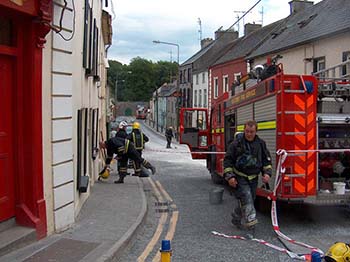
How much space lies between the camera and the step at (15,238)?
18.6 feet

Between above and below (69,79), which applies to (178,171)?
below

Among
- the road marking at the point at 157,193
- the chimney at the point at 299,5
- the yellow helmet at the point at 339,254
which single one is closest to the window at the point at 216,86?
the chimney at the point at 299,5

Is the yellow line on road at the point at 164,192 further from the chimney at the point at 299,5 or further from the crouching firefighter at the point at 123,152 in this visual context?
the chimney at the point at 299,5

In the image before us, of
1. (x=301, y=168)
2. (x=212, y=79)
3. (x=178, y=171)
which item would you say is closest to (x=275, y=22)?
(x=212, y=79)

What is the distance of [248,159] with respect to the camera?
7.45 m

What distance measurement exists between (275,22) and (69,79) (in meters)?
33.4

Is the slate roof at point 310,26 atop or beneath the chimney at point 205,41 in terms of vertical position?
beneath

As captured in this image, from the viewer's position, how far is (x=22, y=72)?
6.26 m

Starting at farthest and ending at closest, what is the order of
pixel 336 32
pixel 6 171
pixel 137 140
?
pixel 336 32 < pixel 137 140 < pixel 6 171

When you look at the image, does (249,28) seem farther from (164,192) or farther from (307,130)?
(307,130)

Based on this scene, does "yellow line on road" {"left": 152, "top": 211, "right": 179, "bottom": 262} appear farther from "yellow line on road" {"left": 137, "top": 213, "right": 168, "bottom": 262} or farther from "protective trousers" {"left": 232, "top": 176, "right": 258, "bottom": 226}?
"protective trousers" {"left": 232, "top": 176, "right": 258, "bottom": 226}

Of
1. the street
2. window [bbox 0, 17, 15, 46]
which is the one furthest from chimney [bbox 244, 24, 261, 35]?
window [bbox 0, 17, 15, 46]

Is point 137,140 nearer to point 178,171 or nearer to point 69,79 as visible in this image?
point 178,171

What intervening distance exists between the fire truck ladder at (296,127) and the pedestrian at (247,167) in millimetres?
485
